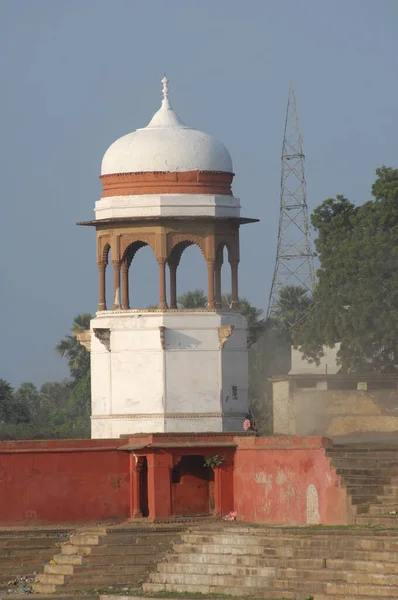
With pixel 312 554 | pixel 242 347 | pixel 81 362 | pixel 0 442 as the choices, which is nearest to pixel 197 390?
pixel 242 347

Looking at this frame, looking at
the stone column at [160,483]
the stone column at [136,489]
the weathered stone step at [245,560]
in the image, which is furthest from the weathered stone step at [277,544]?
the stone column at [136,489]

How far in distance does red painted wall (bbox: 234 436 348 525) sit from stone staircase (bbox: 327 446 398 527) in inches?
8.0

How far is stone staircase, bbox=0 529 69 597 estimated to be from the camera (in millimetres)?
32781

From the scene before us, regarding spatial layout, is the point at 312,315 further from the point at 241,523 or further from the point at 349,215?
the point at 241,523

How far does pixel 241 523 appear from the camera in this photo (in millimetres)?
32875

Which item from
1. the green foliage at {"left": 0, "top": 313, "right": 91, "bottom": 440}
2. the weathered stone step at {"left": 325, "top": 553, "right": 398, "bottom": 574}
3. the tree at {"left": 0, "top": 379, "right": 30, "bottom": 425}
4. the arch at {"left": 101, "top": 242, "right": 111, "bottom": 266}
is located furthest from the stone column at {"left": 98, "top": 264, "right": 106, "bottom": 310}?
the tree at {"left": 0, "top": 379, "right": 30, "bottom": 425}

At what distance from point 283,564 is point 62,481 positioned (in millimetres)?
6842

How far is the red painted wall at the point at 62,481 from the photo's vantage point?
111ft

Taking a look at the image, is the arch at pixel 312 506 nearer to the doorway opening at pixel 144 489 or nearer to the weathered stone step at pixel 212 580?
the weathered stone step at pixel 212 580

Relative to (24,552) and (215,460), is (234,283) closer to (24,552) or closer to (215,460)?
(215,460)

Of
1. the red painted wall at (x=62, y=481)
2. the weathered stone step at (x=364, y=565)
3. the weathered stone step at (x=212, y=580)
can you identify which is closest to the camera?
the weathered stone step at (x=364, y=565)

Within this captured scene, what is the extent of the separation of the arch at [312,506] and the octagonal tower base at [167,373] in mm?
4431

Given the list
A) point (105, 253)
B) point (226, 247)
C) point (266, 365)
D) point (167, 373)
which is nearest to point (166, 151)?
point (226, 247)

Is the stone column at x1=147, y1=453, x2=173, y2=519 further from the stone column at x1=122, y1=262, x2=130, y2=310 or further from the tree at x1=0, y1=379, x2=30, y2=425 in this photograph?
the tree at x1=0, y1=379, x2=30, y2=425
